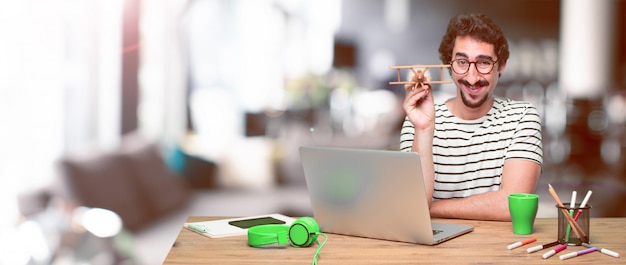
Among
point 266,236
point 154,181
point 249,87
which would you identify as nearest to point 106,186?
point 154,181

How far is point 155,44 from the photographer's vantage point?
221 inches

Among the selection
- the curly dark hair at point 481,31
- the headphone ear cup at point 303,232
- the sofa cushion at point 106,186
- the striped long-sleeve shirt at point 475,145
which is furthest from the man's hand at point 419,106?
the sofa cushion at point 106,186

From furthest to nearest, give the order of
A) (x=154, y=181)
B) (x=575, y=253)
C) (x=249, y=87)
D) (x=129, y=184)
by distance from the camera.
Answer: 1. (x=249, y=87)
2. (x=154, y=181)
3. (x=129, y=184)
4. (x=575, y=253)

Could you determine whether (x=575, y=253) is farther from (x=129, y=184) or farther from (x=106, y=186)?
(x=129, y=184)

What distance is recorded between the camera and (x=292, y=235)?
5.11 feet

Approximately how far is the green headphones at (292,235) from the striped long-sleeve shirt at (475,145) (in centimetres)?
82

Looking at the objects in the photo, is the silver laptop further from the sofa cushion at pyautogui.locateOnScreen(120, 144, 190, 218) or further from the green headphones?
the sofa cushion at pyautogui.locateOnScreen(120, 144, 190, 218)

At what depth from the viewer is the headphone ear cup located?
1540 mm

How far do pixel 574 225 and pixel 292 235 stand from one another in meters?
0.61

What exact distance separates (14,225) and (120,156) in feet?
2.65


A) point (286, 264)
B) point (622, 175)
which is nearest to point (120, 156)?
point (286, 264)

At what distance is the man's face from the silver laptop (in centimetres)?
69

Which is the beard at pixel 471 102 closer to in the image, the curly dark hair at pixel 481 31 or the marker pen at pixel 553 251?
the curly dark hair at pixel 481 31

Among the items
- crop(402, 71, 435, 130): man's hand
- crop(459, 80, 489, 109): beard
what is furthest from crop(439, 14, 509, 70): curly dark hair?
crop(402, 71, 435, 130): man's hand
